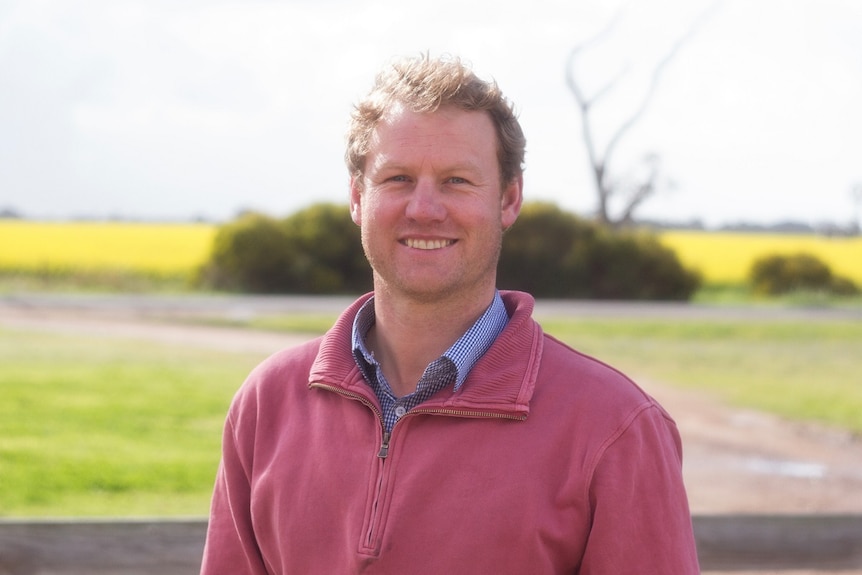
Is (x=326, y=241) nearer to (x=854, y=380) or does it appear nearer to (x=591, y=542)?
(x=854, y=380)

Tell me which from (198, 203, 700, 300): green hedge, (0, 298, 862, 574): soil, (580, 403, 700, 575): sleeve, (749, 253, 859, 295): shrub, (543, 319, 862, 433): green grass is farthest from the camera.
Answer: (749, 253, 859, 295): shrub

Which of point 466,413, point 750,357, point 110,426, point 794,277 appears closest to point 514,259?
point 794,277

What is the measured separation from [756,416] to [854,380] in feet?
11.4

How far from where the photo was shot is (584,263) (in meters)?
25.2

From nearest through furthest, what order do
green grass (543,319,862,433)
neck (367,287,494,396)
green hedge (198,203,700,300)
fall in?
neck (367,287,494,396) → green grass (543,319,862,433) → green hedge (198,203,700,300)

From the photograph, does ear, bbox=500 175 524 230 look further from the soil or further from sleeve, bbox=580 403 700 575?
the soil

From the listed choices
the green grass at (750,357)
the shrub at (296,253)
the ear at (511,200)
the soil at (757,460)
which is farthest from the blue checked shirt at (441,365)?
the shrub at (296,253)

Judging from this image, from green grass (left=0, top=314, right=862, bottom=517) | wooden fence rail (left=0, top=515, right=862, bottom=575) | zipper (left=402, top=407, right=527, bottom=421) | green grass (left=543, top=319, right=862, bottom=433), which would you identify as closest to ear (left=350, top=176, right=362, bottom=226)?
zipper (left=402, top=407, right=527, bottom=421)

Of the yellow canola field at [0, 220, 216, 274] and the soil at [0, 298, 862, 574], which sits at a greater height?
the yellow canola field at [0, 220, 216, 274]

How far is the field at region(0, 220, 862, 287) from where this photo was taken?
3027cm

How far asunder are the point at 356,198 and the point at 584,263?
2327cm

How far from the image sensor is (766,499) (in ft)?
25.5

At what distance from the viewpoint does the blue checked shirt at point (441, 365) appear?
204cm

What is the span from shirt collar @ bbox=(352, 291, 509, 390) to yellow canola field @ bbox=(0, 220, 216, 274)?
2359 cm
